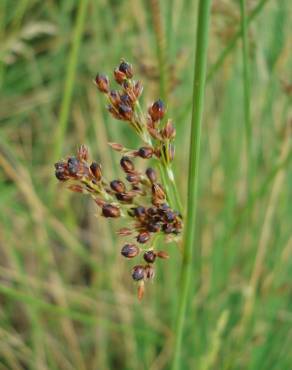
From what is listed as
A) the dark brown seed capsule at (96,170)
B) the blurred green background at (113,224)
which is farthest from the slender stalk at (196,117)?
the blurred green background at (113,224)

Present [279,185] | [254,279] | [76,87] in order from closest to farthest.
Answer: [254,279] < [279,185] < [76,87]

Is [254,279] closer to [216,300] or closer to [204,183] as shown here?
[216,300]

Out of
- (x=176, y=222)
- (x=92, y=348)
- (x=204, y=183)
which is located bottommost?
(x=92, y=348)

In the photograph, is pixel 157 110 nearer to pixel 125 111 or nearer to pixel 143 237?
pixel 125 111

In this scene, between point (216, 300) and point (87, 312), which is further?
point (87, 312)

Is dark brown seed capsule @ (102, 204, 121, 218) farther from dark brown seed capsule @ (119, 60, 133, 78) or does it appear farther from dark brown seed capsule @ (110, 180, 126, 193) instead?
dark brown seed capsule @ (119, 60, 133, 78)

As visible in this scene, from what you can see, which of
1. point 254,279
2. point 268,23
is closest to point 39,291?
point 254,279
